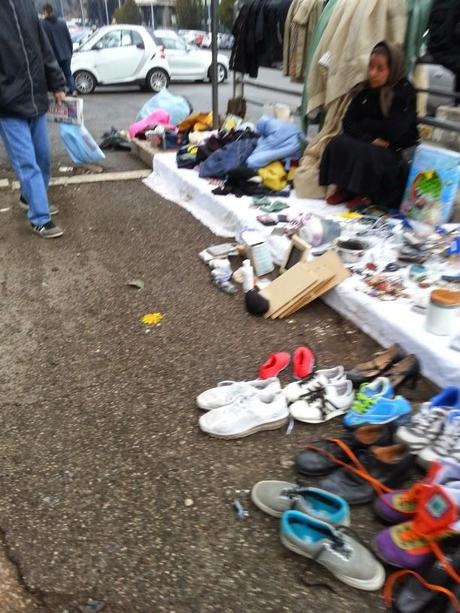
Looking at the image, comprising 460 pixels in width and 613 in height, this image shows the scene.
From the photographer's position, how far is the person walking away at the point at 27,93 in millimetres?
3717

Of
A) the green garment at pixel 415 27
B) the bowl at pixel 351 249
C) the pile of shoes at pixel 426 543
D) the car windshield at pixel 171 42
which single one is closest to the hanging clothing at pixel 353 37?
the green garment at pixel 415 27

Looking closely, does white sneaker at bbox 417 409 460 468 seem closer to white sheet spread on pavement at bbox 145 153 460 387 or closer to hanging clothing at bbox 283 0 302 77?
white sheet spread on pavement at bbox 145 153 460 387

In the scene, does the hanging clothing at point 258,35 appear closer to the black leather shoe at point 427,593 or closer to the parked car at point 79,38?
the black leather shoe at point 427,593

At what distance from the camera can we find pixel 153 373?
2609mm

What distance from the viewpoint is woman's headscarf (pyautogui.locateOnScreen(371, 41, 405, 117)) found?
3.75 m

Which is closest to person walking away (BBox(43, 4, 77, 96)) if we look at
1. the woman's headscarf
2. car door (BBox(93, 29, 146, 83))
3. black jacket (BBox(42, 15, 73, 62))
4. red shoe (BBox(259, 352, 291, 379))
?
black jacket (BBox(42, 15, 73, 62))

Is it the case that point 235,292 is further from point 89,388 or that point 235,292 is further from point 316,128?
point 316,128

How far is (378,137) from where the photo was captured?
13.1 feet

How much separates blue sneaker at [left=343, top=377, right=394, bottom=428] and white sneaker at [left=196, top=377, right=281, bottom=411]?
→ 0.33 m

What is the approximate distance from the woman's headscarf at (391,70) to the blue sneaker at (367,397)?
2.53 meters

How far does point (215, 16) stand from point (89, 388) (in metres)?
5.30

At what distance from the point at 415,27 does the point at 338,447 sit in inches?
136

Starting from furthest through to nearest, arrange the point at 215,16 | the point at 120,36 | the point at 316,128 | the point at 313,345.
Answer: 1. the point at 120,36
2. the point at 215,16
3. the point at 316,128
4. the point at 313,345

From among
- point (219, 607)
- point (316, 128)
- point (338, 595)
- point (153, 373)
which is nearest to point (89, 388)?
point (153, 373)
